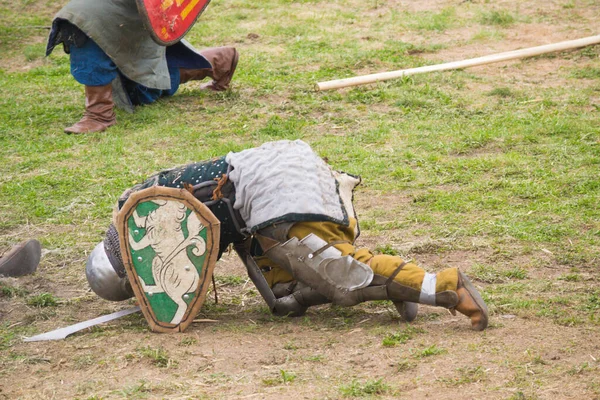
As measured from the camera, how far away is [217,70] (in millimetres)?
7004

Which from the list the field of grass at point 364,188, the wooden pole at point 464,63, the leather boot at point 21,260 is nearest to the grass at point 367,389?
the field of grass at point 364,188

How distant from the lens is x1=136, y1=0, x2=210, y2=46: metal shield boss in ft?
18.8

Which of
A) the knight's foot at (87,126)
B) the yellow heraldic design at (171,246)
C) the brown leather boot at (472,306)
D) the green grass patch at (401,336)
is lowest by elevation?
the knight's foot at (87,126)

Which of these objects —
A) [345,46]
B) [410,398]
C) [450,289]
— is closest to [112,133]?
[345,46]

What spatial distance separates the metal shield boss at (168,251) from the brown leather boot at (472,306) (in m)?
0.90

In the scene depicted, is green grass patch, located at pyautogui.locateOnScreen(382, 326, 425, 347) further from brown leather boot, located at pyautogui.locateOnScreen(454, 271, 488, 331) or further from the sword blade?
the sword blade

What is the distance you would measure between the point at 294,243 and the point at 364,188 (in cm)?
187

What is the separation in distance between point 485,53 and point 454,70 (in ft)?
2.22

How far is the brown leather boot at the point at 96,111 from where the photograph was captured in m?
6.41

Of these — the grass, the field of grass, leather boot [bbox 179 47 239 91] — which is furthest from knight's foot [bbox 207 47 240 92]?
the grass

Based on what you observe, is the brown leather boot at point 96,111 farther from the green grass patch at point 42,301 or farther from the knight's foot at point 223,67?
the green grass patch at point 42,301

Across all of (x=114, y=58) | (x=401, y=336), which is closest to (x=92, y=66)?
(x=114, y=58)

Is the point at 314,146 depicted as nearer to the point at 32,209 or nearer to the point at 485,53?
the point at 32,209

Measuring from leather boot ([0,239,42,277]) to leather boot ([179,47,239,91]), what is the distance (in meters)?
2.98
